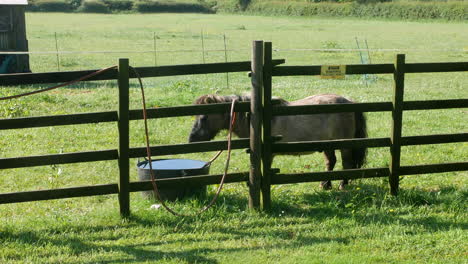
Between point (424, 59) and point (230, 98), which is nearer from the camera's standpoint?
point (230, 98)

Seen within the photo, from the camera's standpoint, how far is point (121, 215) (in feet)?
20.9

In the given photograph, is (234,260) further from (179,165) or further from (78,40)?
(78,40)

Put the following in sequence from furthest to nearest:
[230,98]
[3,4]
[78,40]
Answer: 1. [78,40]
2. [3,4]
3. [230,98]

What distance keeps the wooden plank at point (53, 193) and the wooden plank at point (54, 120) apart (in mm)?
724

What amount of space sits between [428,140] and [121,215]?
3.99 metres

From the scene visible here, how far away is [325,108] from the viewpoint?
6871mm

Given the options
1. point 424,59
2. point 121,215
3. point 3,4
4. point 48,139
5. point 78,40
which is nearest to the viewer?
point 121,215

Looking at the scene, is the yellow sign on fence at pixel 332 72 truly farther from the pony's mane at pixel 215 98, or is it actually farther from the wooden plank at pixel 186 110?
the pony's mane at pixel 215 98

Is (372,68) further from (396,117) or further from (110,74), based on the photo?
(110,74)

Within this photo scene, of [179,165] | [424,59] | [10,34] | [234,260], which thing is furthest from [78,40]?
[234,260]

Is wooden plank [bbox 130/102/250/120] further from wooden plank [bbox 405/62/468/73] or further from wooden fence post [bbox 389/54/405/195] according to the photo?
wooden plank [bbox 405/62/468/73]

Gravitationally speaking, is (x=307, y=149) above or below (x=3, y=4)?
below

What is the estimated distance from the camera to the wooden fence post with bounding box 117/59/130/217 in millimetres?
6156

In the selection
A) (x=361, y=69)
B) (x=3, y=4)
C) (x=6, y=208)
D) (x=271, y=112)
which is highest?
(x=3, y=4)
